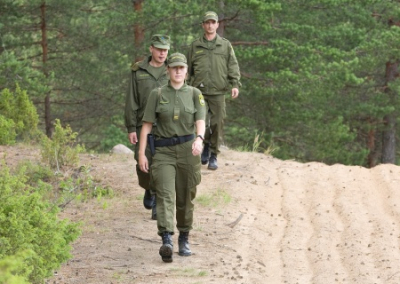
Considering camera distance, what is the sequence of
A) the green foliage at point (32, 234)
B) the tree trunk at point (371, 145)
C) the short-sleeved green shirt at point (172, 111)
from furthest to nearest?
the tree trunk at point (371, 145)
the short-sleeved green shirt at point (172, 111)
the green foliage at point (32, 234)

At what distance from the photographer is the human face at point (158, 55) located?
9.27m

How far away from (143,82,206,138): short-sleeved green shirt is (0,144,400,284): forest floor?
128 cm

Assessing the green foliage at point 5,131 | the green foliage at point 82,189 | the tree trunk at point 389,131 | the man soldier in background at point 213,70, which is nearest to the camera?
the green foliage at point 82,189

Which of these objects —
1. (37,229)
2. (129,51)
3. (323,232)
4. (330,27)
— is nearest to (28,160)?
(323,232)

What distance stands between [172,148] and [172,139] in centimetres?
9

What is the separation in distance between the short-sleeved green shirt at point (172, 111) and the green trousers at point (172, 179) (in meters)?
0.16

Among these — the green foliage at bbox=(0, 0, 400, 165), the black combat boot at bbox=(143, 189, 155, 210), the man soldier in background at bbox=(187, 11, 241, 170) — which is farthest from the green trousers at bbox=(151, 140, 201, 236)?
the green foliage at bbox=(0, 0, 400, 165)

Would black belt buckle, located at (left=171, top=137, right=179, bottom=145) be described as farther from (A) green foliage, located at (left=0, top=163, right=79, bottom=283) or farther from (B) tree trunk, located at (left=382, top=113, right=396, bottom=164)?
(B) tree trunk, located at (left=382, top=113, right=396, bottom=164)

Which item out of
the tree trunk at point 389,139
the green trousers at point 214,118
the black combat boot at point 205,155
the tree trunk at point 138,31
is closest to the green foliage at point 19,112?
the black combat boot at point 205,155

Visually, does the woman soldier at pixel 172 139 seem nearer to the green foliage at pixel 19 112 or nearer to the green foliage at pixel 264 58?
the green foliage at pixel 19 112

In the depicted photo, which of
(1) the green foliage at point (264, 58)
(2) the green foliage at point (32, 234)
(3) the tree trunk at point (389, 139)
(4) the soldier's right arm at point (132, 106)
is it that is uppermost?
(4) the soldier's right arm at point (132, 106)

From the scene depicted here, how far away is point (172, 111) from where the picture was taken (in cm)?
805

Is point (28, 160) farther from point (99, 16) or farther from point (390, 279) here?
point (99, 16)

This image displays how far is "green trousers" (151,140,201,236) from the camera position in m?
7.98
